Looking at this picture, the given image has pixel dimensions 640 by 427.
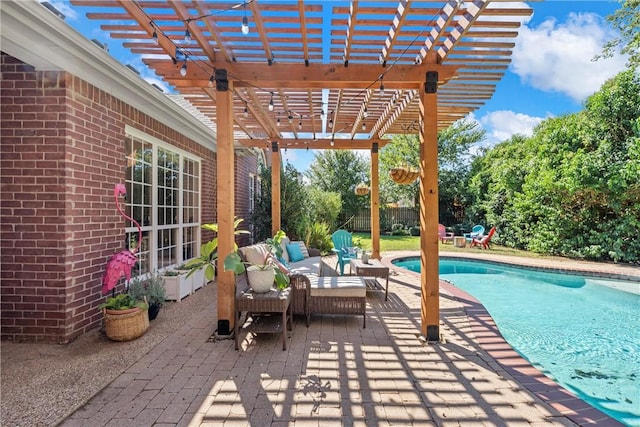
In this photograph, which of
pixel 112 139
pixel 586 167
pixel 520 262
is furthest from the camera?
pixel 520 262

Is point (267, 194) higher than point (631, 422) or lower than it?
higher

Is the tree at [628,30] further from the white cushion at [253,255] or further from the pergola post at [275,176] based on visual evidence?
the white cushion at [253,255]

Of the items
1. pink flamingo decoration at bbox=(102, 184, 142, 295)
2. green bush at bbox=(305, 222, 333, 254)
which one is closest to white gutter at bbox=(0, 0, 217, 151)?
pink flamingo decoration at bbox=(102, 184, 142, 295)

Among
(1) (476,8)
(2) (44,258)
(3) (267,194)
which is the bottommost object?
(2) (44,258)

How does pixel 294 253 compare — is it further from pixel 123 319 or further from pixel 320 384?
pixel 320 384

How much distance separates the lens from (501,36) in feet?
10.3

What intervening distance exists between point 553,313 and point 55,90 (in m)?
7.39

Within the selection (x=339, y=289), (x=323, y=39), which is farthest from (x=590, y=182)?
(x=323, y=39)

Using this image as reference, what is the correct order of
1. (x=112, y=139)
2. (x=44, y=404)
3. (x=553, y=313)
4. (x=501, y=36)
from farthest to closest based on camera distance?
(x=553, y=313) → (x=112, y=139) → (x=501, y=36) → (x=44, y=404)

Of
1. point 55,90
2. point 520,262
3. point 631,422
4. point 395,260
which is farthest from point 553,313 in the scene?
point 55,90

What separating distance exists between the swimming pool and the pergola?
143 cm

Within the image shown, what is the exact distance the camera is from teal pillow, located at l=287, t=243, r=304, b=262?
21.3ft

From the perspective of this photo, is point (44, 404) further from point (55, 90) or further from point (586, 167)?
point (586, 167)

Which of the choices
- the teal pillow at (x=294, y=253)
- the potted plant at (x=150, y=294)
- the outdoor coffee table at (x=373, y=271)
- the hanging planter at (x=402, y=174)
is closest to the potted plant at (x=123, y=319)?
the potted plant at (x=150, y=294)
